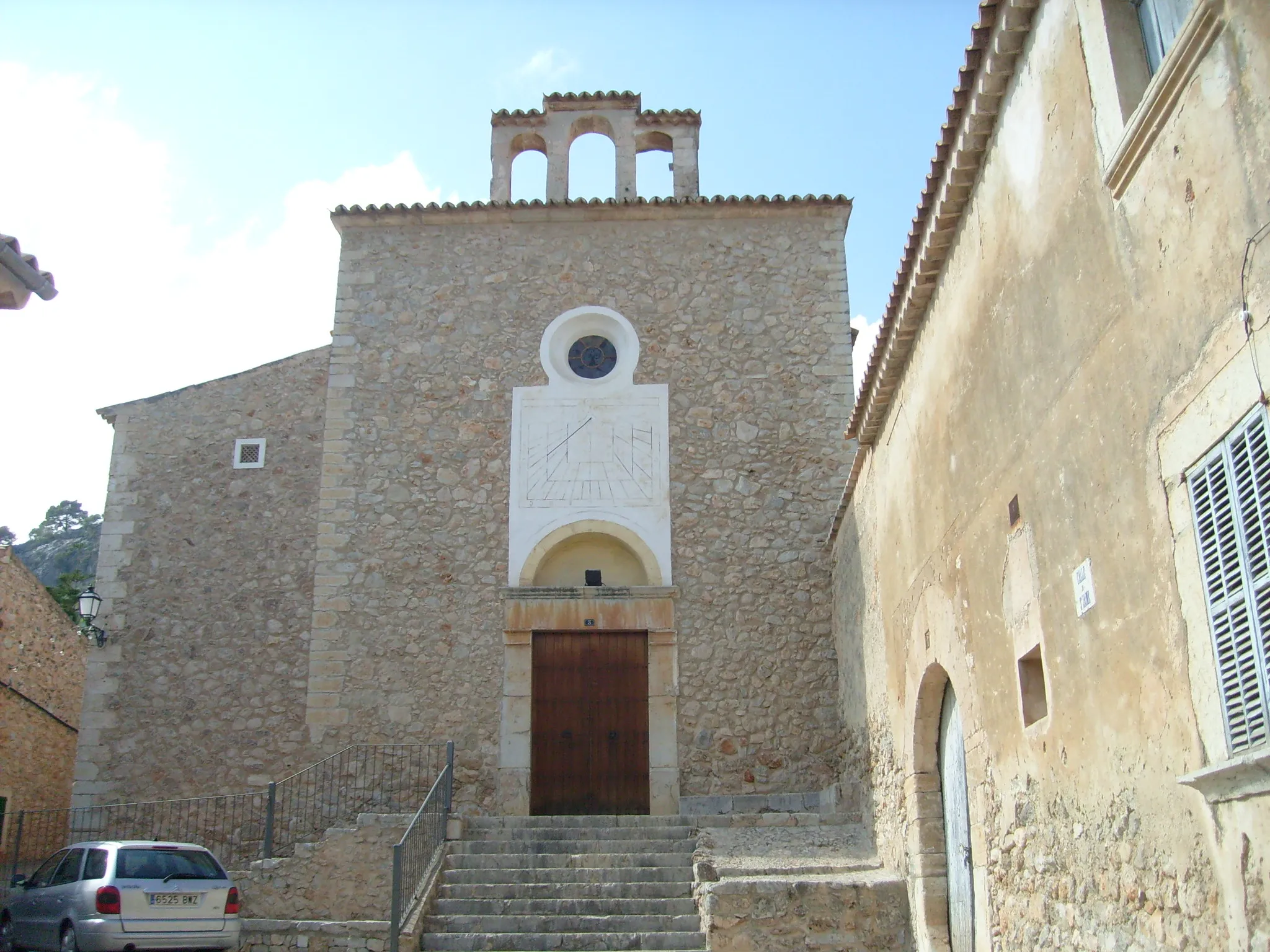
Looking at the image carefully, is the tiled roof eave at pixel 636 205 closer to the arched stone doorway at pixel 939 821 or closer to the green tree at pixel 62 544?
the arched stone doorway at pixel 939 821

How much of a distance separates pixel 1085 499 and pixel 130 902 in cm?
786

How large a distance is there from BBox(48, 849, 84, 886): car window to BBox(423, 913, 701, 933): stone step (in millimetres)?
2897

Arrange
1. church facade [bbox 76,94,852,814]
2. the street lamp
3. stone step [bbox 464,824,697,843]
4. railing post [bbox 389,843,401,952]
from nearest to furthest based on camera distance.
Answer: railing post [bbox 389,843,401,952]
stone step [bbox 464,824,697,843]
church facade [bbox 76,94,852,814]
the street lamp

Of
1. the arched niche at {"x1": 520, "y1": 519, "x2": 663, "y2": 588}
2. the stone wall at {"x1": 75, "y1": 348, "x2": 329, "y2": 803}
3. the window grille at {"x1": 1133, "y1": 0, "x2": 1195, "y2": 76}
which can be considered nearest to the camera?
the window grille at {"x1": 1133, "y1": 0, "x2": 1195, "y2": 76}

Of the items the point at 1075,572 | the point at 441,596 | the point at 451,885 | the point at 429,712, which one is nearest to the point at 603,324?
the point at 441,596

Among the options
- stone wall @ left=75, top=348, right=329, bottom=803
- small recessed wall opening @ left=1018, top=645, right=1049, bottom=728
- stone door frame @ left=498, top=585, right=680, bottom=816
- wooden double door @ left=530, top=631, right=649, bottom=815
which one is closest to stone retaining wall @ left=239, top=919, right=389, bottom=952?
stone door frame @ left=498, top=585, right=680, bottom=816

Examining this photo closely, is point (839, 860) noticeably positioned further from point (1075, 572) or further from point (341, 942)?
point (1075, 572)

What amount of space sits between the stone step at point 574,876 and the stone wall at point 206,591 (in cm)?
337

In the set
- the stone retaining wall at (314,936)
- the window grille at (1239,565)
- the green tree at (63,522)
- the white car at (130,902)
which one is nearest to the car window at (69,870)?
the white car at (130,902)

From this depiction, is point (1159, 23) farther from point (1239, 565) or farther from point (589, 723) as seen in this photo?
point (589, 723)

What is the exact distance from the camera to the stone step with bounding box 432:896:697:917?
996 centimetres

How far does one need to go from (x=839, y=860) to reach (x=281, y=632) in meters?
6.90

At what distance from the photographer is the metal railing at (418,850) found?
31.0 feet

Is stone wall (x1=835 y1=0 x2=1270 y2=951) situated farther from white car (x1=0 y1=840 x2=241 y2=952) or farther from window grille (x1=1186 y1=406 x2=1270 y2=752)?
white car (x1=0 y1=840 x2=241 y2=952)
